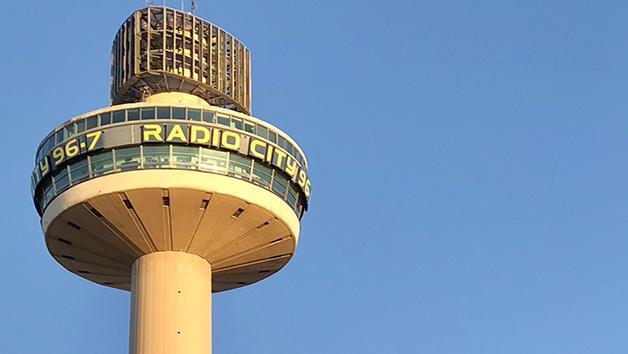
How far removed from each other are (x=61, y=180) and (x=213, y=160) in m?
8.35

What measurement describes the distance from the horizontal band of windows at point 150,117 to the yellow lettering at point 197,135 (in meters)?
0.55

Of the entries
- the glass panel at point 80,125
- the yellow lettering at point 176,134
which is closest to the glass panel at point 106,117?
the glass panel at point 80,125

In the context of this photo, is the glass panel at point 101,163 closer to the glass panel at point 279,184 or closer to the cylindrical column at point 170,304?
the cylindrical column at point 170,304

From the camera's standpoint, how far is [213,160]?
70.5m

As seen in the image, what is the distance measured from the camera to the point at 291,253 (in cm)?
7550

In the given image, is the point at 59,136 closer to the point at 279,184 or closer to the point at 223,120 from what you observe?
the point at 223,120

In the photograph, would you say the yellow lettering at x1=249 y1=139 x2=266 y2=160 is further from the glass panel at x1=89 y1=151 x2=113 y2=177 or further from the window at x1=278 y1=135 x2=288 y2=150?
the glass panel at x1=89 y1=151 x2=113 y2=177

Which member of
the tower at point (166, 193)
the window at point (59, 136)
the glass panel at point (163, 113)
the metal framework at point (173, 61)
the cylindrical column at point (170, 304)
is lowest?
the cylindrical column at point (170, 304)

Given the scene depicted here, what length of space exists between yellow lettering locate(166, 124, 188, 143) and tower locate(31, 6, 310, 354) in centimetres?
5

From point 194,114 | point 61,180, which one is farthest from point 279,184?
point 61,180

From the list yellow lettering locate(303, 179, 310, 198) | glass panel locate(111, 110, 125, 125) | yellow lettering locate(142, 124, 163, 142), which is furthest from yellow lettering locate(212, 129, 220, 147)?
yellow lettering locate(303, 179, 310, 198)

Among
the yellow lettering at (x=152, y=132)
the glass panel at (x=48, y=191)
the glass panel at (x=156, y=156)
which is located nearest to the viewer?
the glass panel at (x=156, y=156)

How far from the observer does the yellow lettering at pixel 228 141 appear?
70.9 meters

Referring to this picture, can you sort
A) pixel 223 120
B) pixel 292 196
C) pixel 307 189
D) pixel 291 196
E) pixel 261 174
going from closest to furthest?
pixel 261 174, pixel 223 120, pixel 291 196, pixel 292 196, pixel 307 189
